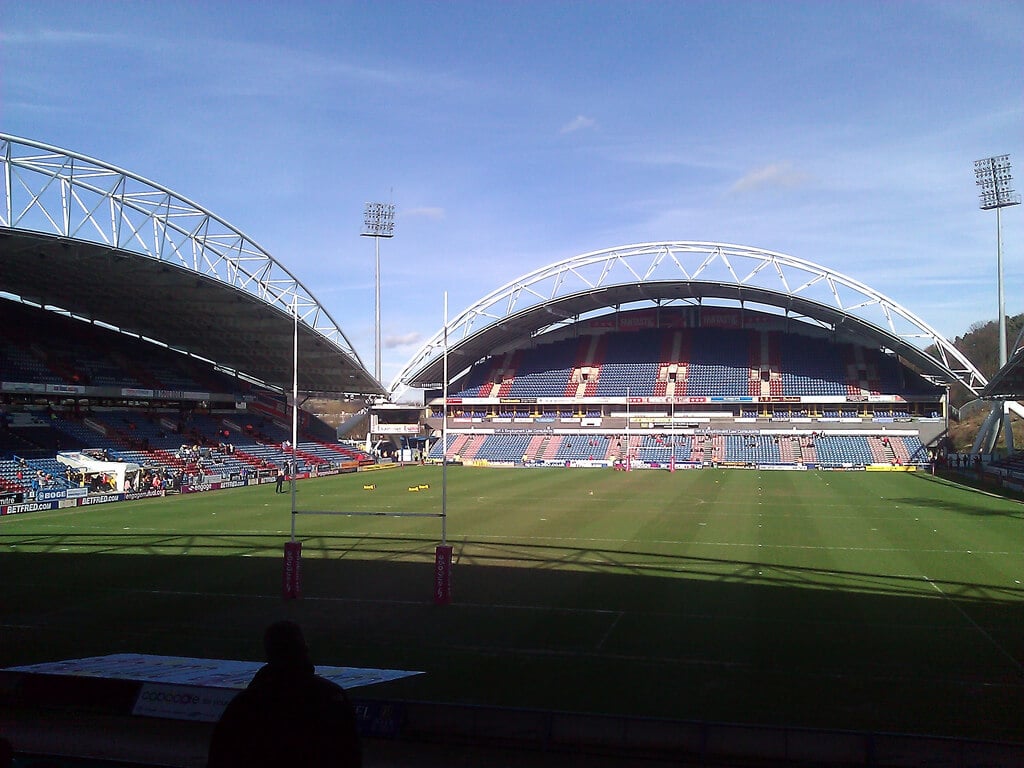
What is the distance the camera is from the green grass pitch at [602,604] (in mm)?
11234

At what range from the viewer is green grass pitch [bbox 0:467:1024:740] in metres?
11.2

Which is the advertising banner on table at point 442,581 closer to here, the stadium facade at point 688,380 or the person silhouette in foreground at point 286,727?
the person silhouette in foreground at point 286,727

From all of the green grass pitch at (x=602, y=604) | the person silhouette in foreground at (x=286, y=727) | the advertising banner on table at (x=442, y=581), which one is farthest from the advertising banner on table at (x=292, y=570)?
the person silhouette in foreground at (x=286, y=727)

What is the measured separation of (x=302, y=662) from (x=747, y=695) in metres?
9.06

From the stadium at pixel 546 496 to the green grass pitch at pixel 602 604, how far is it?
95 mm

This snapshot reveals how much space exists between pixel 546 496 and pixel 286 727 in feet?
120

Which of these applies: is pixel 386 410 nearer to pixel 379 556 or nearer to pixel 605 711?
pixel 379 556

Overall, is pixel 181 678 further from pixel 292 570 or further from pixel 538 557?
pixel 538 557

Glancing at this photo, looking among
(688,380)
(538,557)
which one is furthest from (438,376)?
(538,557)

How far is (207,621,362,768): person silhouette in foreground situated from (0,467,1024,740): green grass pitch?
24.8 feet

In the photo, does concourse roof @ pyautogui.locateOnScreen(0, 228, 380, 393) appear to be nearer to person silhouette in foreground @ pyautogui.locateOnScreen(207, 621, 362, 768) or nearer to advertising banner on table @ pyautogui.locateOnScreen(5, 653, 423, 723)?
advertising banner on table @ pyautogui.locateOnScreen(5, 653, 423, 723)

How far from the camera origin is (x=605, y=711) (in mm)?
10367

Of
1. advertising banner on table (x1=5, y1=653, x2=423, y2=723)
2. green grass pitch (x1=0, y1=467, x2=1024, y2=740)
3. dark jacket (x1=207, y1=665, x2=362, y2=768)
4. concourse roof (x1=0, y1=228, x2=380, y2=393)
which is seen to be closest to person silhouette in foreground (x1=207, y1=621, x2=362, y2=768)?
dark jacket (x1=207, y1=665, x2=362, y2=768)

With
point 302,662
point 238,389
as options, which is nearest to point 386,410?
point 238,389
